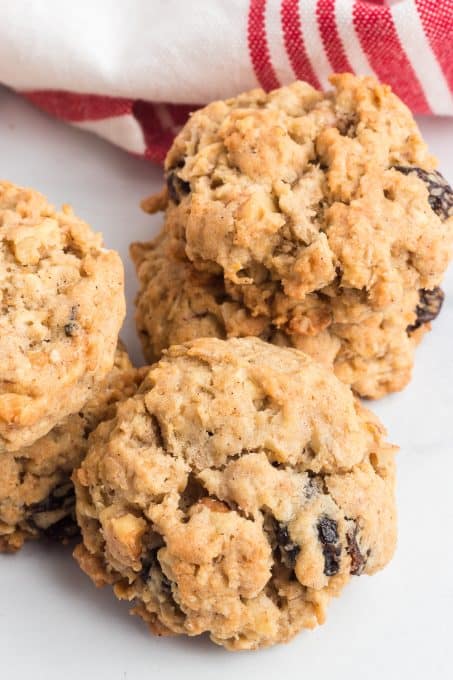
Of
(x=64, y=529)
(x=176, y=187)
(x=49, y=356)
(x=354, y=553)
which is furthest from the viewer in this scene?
(x=176, y=187)

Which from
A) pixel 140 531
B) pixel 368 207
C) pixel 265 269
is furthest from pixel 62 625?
pixel 368 207

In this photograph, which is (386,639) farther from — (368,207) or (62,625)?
(368,207)

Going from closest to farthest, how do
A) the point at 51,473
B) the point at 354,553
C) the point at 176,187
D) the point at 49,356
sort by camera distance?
the point at 49,356
the point at 354,553
the point at 51,473
the point at 176,187

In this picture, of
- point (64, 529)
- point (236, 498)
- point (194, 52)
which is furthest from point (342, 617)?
point (194, 52)

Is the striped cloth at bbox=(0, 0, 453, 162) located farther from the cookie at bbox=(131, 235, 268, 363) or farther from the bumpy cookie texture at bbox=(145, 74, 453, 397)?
the cookie at bbox=(131, 235, 268, 363)

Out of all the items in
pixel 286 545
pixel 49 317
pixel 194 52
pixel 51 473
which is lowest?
pixel 51 473

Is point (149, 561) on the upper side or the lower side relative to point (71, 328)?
lower

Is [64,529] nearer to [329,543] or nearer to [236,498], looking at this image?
[236,498]

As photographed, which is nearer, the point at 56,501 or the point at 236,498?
the point at 236,498
